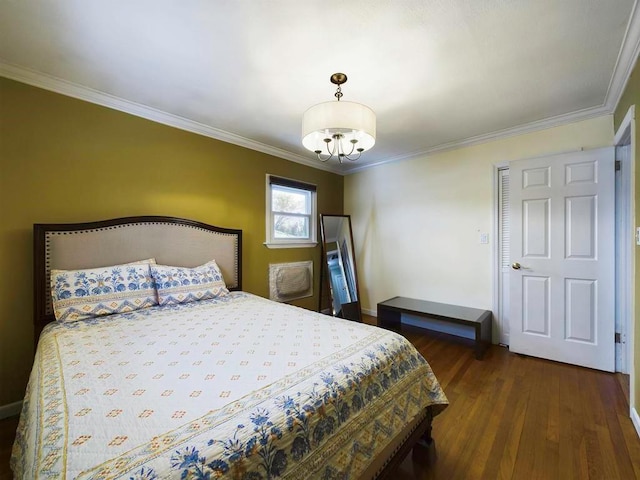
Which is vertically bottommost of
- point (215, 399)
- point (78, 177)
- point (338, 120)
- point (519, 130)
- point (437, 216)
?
point (215, 399)

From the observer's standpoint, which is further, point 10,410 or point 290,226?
point 290,226

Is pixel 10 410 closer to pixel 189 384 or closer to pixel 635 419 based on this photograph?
pixel 189 384

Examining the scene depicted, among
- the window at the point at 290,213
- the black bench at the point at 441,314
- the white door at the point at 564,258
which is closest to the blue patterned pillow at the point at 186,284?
the window at the point at 290,213

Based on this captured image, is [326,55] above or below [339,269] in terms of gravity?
above

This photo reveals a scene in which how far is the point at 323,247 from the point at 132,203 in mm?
2225

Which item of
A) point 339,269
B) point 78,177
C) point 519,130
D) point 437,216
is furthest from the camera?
point 339,269

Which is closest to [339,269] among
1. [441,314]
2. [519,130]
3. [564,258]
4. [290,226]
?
[290,226]

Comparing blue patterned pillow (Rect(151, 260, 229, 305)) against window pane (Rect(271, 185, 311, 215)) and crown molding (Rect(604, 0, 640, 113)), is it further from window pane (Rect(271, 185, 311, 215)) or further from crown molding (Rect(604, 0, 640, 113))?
crown molding (Rect(604, 0, 640, 113))

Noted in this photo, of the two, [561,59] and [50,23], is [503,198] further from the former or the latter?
[50,23]

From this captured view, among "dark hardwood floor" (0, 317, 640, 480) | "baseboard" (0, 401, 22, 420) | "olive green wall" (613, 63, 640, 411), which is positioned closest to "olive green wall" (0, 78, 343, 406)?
"baseboard" (0, 401, 22, 420)

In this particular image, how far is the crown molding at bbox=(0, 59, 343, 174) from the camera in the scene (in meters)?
1.87

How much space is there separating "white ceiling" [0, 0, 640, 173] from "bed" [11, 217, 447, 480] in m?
1.12

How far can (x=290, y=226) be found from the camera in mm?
3701

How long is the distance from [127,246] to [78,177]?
2.05ft
